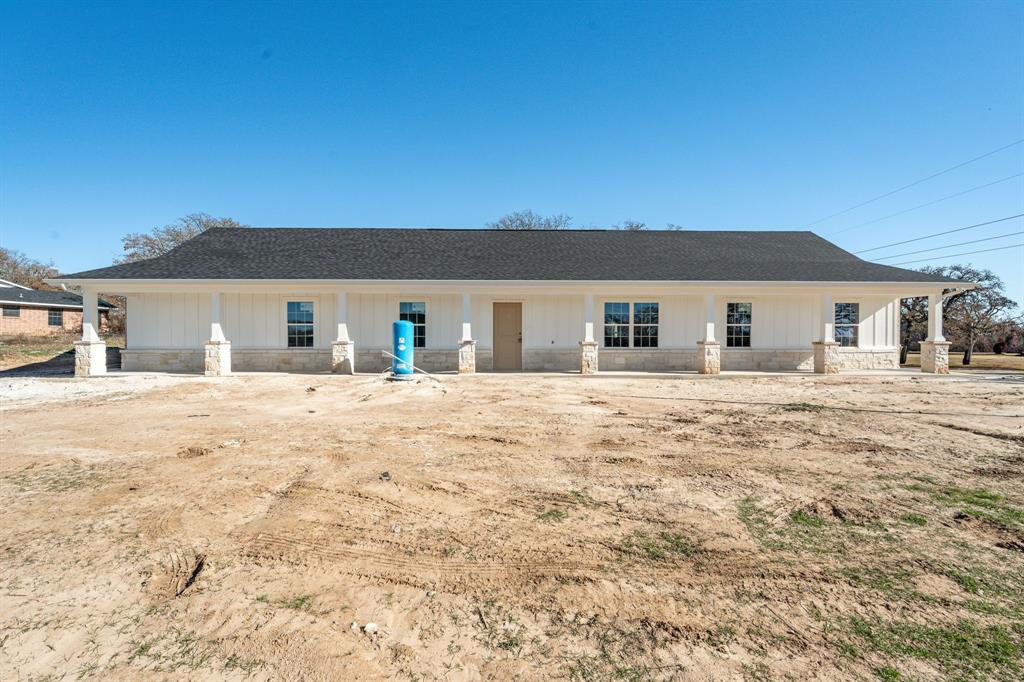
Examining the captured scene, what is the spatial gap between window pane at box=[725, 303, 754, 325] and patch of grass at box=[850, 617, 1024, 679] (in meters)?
15.6

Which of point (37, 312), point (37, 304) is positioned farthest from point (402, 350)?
point (37, 312)

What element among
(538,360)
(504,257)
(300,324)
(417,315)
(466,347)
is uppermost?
(504,257)

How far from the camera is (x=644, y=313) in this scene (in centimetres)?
1698

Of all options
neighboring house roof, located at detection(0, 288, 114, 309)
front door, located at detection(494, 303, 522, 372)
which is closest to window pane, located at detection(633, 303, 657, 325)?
front door, located at detection(494, 303, 522, 372)

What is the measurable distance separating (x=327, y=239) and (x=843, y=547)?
64.6ft

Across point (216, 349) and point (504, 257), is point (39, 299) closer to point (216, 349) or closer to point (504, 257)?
point (216, 349)

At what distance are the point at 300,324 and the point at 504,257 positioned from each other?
7.68 m

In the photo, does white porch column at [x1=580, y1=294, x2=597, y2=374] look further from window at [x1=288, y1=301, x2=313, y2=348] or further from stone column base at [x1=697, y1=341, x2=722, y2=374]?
window at [x1=288, y1=301, x2=313, y2=348]

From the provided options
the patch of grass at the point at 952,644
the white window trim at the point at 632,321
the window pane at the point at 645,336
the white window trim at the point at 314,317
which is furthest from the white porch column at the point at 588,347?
the patch of grass at the point at 952,644

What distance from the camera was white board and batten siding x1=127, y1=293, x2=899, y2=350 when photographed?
16078 millimetres

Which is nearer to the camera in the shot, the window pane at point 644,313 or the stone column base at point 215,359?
the stone column base at point 215,359

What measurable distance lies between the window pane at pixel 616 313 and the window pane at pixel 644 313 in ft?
0.92

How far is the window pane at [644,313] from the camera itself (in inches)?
668

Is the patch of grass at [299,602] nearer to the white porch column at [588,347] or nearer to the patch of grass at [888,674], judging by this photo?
the patch of grass at [888,674]
